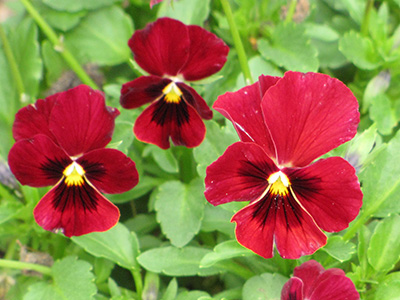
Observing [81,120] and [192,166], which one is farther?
[192,166]

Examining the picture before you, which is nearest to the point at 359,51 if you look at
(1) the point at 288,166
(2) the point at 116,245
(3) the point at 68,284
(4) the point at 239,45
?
(4) the point at 239,45

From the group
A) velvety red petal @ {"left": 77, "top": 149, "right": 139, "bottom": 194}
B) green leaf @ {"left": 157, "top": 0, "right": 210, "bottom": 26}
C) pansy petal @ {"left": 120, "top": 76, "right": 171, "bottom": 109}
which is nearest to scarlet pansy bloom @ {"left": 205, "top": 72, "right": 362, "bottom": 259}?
velvety red petal @ {"left": 77, "top": 149, "right": 139, "bottom": 194}

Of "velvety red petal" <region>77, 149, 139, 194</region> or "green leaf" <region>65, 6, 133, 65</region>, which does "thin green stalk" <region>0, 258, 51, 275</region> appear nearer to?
"velvety red petal" <region>77, 149, 139, 194</region>

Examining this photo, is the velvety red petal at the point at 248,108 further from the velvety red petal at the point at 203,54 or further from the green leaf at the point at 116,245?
the green leaf at the point at 116,245

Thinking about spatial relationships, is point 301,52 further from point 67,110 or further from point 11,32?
point 11,32

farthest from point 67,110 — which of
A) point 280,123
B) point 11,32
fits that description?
point 11,32

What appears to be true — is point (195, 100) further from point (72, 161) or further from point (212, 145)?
point (72, 161)

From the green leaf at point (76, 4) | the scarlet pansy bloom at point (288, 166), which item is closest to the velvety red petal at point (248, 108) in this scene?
the scarlet pansy bloom at point (288, 166)
